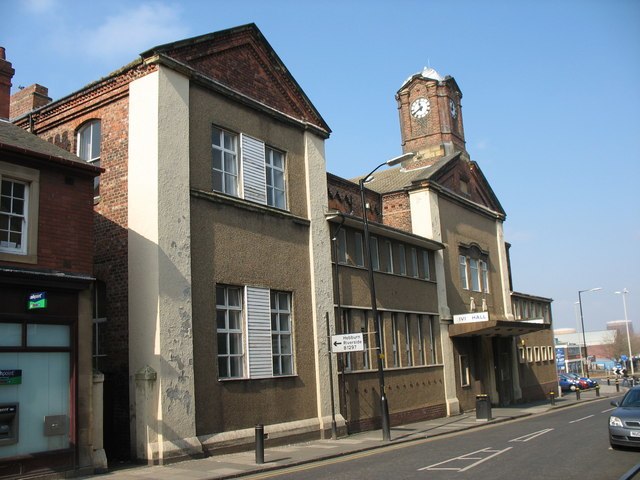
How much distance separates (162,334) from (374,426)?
33.7ft

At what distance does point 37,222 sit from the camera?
12.9 meters

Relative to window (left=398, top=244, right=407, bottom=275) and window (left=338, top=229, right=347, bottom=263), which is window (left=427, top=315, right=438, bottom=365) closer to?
window (left=398, top=244, right=407, bottom=275)

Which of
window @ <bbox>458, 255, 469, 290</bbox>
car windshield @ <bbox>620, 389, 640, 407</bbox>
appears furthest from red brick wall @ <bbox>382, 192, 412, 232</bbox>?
car windshield @ <bbox>620, 389, 640, 407</bbox>

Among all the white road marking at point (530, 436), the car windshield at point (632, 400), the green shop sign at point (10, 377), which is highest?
the green shop sign at point (10, 377)

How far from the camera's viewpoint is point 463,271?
32.4m

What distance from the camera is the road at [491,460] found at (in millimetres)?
11742

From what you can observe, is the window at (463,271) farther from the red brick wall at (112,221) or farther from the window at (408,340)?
the red brick wall at (112,221)

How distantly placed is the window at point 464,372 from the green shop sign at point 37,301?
21647mm

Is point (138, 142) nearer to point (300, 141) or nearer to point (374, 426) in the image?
point (300, 141)

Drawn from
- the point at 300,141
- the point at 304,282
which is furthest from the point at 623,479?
the point at 300,141

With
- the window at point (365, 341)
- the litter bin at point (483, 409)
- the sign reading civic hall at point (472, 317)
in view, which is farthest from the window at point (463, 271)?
the window at point (365, 341)

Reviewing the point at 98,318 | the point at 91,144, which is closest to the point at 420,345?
the point at 98,318

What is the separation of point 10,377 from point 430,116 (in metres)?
32.1

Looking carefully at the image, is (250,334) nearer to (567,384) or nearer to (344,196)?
(344,196)
